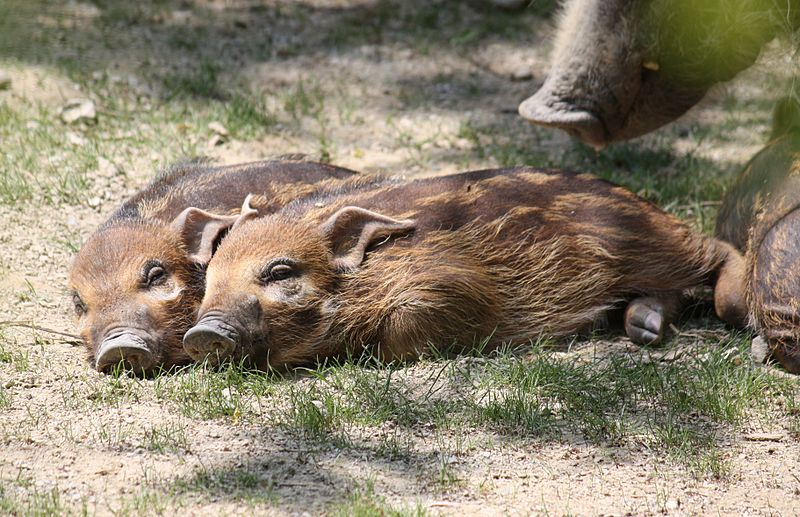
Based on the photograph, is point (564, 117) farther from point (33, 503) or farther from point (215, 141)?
point (33, 503)

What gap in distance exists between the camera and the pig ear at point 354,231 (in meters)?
4.88

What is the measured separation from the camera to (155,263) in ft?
15.8

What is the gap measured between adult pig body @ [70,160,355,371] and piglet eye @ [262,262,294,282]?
0.37 meters

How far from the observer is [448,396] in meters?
4.34

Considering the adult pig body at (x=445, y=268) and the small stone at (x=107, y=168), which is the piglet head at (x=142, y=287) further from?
the small stone at (x=107, y=168)

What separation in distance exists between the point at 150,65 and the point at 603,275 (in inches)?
159

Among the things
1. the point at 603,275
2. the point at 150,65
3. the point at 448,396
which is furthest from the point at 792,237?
the point at 150,65

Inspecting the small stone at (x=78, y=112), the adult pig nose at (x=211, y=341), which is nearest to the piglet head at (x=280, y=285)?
the adult pig nose at (x=211, y=341)

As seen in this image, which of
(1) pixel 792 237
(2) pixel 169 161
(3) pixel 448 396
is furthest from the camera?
(2) pixel 169 161

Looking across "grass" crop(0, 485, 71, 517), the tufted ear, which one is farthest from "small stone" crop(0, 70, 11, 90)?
"grass" crop(0, 485, 71, 517)

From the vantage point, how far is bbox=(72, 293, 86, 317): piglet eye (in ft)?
15.7

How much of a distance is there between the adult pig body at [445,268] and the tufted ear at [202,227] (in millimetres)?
128

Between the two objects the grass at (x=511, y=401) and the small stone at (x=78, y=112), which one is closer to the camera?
the grass at (x=511, y=401)

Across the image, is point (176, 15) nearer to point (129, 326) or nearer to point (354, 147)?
point (354, 147)
